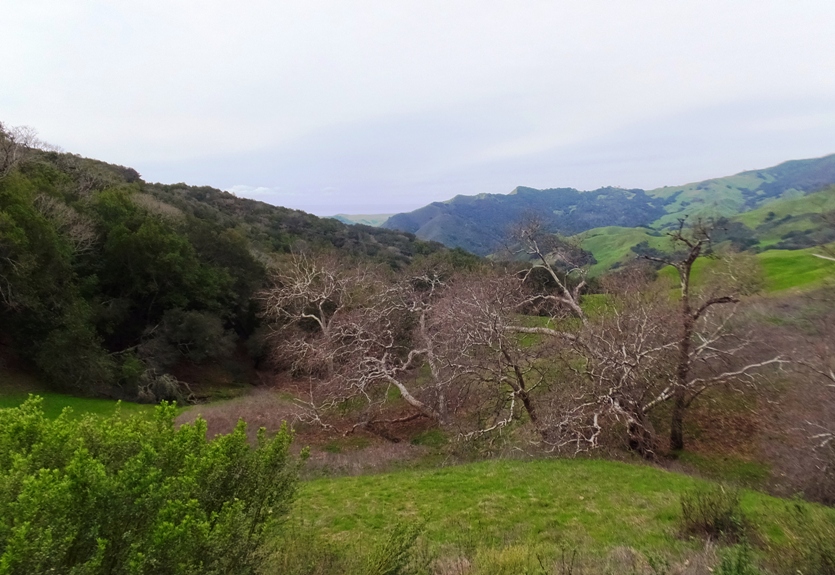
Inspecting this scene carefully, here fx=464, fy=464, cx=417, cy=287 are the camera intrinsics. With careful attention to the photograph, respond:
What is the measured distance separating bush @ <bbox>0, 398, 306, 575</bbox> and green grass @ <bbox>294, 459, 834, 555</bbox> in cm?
331

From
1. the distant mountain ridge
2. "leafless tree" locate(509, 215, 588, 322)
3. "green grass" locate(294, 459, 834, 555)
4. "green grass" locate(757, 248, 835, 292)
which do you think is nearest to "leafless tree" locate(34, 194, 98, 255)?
"green grass" locate(294, 459, 834, 555)

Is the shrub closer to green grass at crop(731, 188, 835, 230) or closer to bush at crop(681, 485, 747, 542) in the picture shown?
bush at crop(681, 485, 747, 542)

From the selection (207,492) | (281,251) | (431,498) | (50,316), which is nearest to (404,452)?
(431,498)

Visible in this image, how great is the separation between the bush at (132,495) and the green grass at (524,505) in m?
3.31

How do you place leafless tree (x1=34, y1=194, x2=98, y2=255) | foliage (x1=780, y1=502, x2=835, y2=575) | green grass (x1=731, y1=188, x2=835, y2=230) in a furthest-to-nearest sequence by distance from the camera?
green grass (x1=731, y1=188, x2=835, y2=230), leafless tree (x1=34, y1=194, x2=98, y2=255), foliage (x1=780, y1=502, x2=835, y2=575)

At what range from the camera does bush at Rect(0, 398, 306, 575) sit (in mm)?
2568

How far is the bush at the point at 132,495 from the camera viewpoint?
8.43 ft

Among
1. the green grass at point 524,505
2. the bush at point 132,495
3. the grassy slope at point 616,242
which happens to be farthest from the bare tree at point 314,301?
the grassy slope at point 616,242

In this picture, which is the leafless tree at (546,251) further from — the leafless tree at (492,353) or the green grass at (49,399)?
the green grass at (49,399)

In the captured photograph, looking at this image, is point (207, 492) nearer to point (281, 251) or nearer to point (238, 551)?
point (238, 551)

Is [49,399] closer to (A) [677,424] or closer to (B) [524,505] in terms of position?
(B) [524,505]

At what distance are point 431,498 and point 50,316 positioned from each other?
18.4 meters

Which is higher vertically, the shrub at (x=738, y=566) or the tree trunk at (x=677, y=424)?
the shrub at (x=738, y=566)

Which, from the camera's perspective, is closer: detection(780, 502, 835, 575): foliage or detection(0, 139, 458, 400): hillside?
detection(780, 502, 835, 575): foliage
